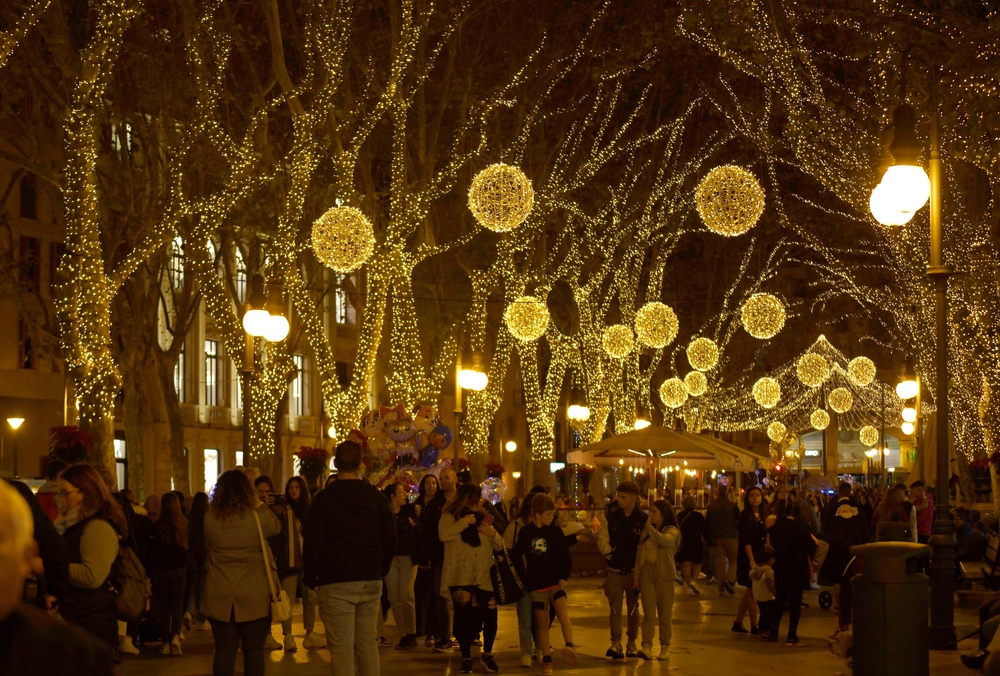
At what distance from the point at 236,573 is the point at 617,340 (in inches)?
1015

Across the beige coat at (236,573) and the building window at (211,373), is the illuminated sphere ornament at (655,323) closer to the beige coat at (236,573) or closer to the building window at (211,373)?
the building window at (211,373)

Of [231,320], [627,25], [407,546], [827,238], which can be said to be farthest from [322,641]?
[827,238]

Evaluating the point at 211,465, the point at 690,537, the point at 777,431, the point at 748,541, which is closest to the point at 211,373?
the point at 211,465

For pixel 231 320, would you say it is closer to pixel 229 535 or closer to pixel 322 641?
pixel 322 641

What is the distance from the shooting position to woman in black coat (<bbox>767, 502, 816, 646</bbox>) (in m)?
14.6

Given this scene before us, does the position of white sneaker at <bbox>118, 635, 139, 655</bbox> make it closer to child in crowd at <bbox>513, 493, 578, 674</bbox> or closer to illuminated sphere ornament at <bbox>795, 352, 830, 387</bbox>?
child in crowd at <bbox>513, 493, 578, 674</bbox>

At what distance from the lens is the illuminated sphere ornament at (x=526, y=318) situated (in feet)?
93.5

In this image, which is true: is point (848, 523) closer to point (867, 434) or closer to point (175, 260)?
point (175, 260)

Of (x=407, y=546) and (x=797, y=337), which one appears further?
(x=797, y=337)

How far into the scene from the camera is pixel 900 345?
4881 centimetres

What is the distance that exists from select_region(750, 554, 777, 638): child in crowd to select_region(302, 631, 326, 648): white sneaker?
4.72m

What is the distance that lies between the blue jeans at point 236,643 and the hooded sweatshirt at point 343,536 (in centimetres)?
47

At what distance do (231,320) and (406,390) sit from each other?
3886mm

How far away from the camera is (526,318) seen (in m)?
28.5
